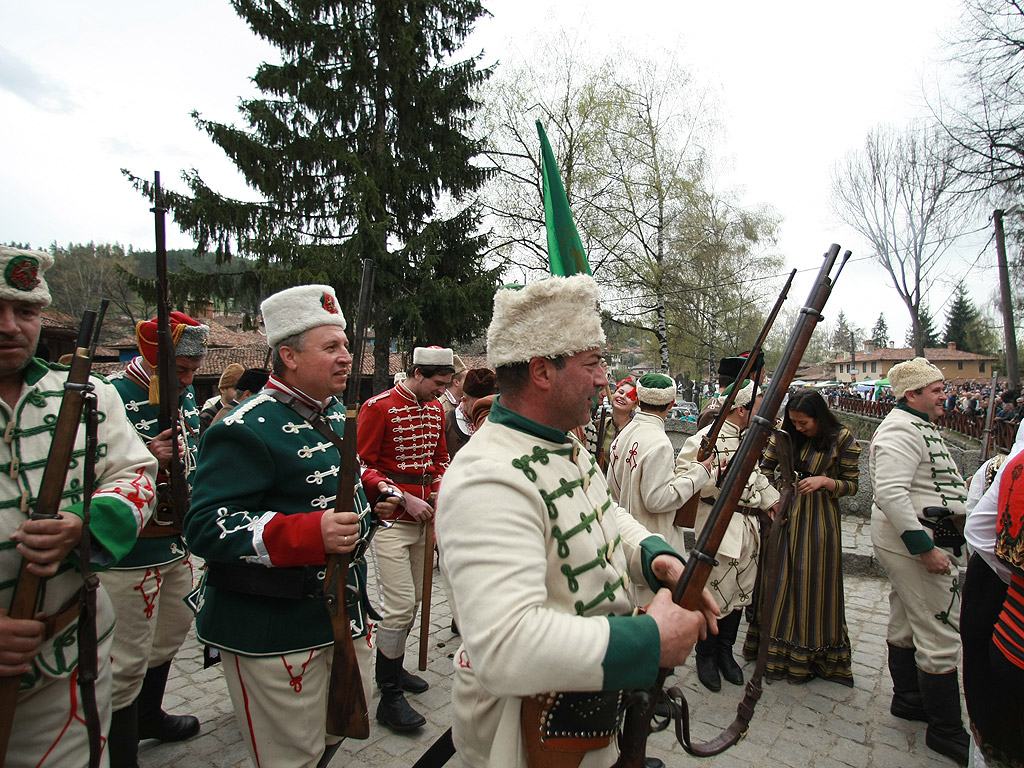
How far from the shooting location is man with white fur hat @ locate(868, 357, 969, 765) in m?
3.51

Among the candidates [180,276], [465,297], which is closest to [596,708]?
[465,297]

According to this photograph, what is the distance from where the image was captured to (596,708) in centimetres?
154

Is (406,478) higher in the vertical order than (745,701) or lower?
higher

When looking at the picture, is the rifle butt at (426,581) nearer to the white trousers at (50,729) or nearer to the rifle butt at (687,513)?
the rifle butt at (687,513)

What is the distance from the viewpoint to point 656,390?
4238 millimetres

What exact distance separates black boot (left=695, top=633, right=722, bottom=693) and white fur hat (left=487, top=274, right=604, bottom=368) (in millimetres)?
3554

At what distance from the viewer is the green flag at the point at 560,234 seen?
182cm

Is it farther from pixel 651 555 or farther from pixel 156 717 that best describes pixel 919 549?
pixel 156 717

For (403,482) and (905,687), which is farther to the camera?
(403,482)

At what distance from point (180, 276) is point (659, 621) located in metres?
19.1

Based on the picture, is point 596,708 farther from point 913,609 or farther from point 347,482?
point 913,609

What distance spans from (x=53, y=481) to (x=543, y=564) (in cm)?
156

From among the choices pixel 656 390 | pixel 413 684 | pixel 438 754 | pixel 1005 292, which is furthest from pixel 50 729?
pixel 1005 292

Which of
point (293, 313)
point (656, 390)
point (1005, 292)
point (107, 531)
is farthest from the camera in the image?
point (1005, 292)
